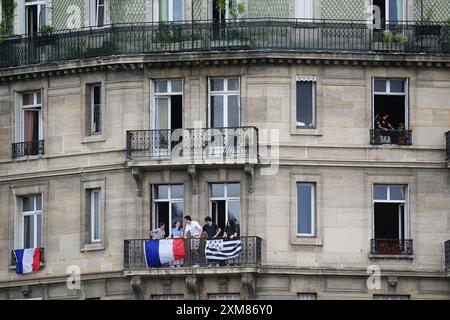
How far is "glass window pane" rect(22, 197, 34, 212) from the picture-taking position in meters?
53.5

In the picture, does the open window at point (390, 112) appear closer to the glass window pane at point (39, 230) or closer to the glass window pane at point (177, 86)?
the glass window pane at point (177, 86)

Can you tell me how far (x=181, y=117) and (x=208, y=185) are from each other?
8.65ft

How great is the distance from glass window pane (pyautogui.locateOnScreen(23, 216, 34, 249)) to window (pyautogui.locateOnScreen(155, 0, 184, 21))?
335 inches

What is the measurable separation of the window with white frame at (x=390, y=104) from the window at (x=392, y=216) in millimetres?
2090

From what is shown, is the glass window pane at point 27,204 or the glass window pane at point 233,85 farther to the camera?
the glass window pane at point 27,204

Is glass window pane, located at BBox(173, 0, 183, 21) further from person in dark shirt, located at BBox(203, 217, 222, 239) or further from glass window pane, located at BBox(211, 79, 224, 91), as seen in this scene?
person in dark shirt, located at BBox(203, 217, 222, 239)

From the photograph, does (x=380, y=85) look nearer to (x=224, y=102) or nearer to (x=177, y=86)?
(x=224, y=102)

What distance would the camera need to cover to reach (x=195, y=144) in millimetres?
49844

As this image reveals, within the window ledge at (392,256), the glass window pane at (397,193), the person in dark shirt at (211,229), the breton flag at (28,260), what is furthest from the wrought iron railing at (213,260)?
the glass window pane at (397,193)

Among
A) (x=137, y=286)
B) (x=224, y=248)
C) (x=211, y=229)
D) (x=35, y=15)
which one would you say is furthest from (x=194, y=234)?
(x=35, y=15)

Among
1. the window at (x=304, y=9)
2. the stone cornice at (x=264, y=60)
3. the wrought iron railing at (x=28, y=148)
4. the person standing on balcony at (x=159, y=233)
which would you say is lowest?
the person standing on balcony at (x=159, y=233)

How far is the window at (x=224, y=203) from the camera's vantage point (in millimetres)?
49656
